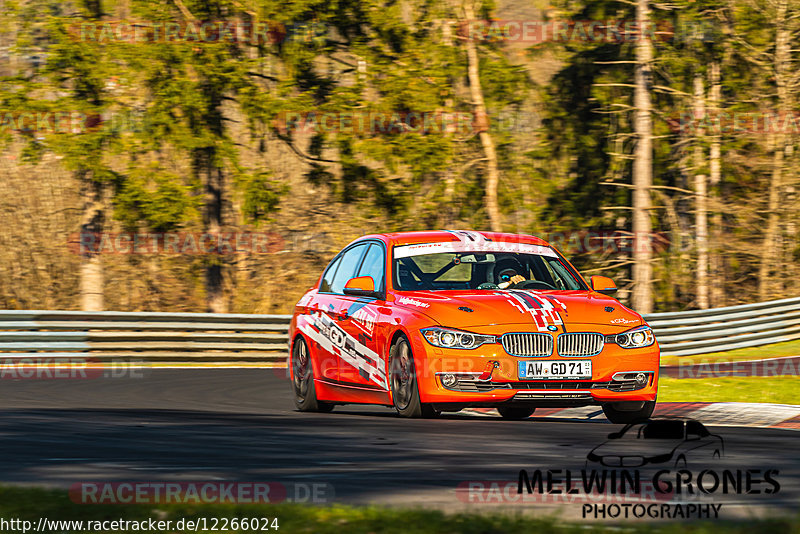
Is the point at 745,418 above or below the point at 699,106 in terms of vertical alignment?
below

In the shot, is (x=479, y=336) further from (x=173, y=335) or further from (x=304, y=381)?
(x=173, y=335)

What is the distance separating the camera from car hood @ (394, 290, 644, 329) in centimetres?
1044

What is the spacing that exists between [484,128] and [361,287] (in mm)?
18245

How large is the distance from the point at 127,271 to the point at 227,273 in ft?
13.0

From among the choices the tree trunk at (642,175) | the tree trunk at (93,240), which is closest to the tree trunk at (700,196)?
the tree trunk at (642,175)

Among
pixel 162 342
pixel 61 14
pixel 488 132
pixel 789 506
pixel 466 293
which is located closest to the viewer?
pixel 789 506

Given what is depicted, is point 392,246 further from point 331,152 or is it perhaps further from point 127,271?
point 127,271

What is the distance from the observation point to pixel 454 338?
1034 cm

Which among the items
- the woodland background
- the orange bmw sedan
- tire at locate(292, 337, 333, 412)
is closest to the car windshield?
the orange bmw sedan

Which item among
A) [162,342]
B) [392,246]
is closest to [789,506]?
[392,246]

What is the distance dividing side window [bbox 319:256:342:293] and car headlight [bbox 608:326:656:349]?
335 cm

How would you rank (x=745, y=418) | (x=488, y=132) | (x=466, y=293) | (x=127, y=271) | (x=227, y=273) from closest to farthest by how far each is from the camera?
(x=466, y=293) < (x=745, y=418) < (x=488, y=132) < (x=227, y=273) < (x=127, y=271)

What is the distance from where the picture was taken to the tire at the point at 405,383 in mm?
10555

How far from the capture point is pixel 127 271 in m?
35.5
